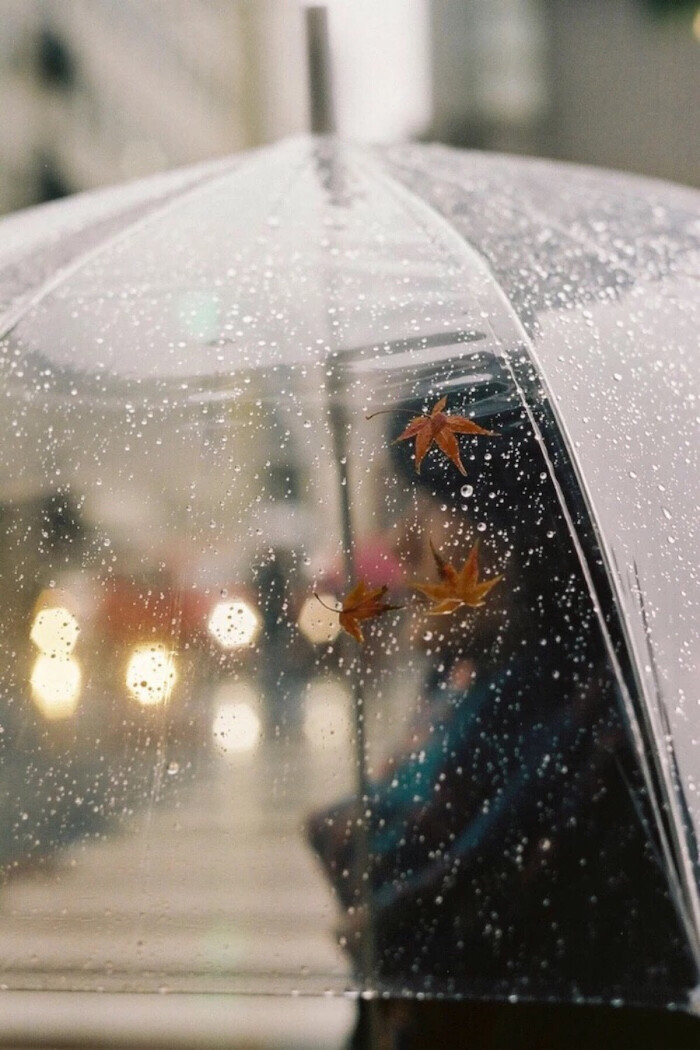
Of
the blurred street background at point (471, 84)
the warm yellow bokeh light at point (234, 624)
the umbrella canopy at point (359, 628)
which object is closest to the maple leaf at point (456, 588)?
the umbrella canopy at point (359, 628)

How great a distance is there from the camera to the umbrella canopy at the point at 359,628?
129 centimetres

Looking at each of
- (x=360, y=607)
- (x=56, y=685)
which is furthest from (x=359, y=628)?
(x=56, y=685)

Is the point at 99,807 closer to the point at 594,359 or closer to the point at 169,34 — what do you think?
the point at 594,359

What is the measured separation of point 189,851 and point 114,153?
86.3ft

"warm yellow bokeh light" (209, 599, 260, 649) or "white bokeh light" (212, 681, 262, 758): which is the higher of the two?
"warm yellow bokeh light" (209, 599, 260, 649)

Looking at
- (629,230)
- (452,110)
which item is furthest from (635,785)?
(452,110)

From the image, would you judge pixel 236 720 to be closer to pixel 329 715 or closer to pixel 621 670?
pixel 329 715

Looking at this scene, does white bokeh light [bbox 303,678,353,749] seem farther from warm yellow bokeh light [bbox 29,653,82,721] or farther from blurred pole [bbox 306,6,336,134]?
blurred pole [bbox 306,6,336,134]

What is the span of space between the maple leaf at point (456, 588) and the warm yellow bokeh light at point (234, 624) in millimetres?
219

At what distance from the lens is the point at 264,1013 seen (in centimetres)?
148

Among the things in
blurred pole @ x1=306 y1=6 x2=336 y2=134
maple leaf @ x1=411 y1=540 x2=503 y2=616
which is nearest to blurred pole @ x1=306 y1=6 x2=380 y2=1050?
maple leaf @ x1=411 y1=540 x2=503 y2=616

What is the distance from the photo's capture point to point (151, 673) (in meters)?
1.42

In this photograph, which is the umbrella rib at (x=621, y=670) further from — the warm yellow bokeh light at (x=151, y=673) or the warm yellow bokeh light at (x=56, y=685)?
the warm yellow bokeh light at (x=56, y=685)

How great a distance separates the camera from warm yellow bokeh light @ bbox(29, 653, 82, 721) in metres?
1.41
